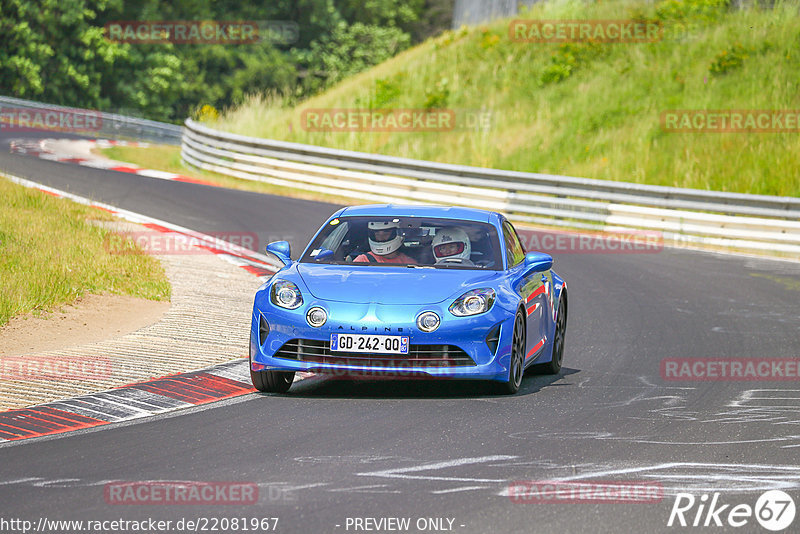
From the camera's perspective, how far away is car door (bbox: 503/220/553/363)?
370 inches

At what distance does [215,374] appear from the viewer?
9.51m

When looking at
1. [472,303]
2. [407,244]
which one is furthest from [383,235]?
[472,303]

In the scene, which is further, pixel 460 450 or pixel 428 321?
pixel 428 321

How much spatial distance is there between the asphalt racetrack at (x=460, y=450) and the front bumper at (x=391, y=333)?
0.85ft

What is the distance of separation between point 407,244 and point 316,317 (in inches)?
57.5

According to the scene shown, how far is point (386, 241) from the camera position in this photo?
32.1 ft

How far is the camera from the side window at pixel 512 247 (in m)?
9.80

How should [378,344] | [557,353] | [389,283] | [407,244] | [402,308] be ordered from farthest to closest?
1. [557,353]
2. [407,244]
3. [389,283]
4. [402,308]
5. [378,344]

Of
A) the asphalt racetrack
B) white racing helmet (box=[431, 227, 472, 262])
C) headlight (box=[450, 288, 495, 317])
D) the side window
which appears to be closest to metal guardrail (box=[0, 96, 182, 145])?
the side window

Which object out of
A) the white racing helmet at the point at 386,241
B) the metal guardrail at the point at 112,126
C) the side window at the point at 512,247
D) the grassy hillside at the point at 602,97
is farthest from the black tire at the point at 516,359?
the metal guardrail at the point at 112,126

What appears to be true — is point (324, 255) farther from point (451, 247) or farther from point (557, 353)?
point (557, 353)

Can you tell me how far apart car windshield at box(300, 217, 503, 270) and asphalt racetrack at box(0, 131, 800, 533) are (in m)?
0.96

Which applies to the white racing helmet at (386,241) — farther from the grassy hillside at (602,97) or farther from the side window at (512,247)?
the grassy hillside at (602,97)

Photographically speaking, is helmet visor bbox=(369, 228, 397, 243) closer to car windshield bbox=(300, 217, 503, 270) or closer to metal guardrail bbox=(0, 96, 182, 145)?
car windshield bbox=(300, 217, 503, 270)
